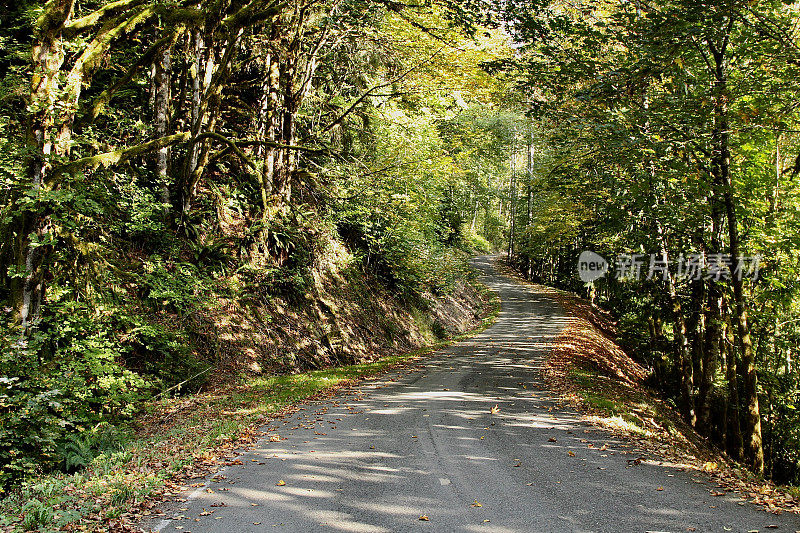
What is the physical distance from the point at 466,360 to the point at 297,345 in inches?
208

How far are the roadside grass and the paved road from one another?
421mm

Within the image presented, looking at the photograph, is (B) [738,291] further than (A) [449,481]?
Yes

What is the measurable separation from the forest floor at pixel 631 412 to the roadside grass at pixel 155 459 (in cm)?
566

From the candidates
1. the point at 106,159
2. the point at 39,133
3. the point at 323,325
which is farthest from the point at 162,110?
the point at 323,325

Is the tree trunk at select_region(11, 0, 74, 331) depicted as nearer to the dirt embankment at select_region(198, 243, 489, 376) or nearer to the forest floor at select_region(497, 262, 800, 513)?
the dirt embankment at select_region(198, 243, 489, 376)

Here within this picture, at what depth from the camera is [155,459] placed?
19.4 ft

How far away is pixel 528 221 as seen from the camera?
1640 inches

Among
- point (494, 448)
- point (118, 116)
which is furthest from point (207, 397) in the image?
point (118, 116)

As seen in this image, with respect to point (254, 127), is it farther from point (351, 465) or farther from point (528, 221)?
point (528, 221)

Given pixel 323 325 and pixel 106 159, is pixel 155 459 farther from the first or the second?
Answer: pixel 323 325

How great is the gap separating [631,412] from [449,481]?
20.5 feet

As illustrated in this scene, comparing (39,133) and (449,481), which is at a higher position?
(39,133)

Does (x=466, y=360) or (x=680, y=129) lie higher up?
(x=680, y=129)

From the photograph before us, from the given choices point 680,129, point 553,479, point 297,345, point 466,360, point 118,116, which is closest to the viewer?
point 553,479
